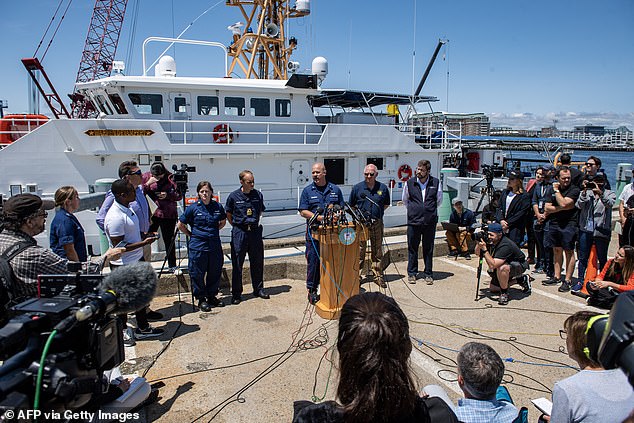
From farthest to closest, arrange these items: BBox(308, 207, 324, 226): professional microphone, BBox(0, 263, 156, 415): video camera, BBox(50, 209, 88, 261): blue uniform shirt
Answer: BBox(308, 207, 324, 226): professional microphone, BBox(50, 209, 88, 261): blue uniform shirt, BBox(0, 263, 156, 415): video camera

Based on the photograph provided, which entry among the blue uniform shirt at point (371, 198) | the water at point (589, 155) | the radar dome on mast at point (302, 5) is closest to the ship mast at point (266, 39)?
the radar dome on mast at point (302, 5)

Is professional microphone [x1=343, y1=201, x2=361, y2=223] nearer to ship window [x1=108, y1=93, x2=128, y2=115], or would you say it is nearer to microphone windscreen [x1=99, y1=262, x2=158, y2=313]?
microphone windscreen [x1=99, y1=262, x2=158, y2=313]

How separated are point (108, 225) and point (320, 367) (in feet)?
8.46

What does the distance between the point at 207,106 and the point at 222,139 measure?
1047mm

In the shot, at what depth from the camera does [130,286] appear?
2.10m

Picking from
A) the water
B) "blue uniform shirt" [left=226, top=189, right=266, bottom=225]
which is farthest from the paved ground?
the water

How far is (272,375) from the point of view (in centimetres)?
388

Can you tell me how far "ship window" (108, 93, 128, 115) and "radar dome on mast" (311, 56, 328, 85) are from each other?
6.04 meters

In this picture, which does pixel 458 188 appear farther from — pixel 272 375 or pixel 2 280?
pixel 2 280

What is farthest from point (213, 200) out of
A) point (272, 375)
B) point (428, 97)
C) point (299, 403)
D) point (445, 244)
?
point (428, 97)

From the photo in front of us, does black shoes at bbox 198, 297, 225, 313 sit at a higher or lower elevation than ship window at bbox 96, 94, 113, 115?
lower

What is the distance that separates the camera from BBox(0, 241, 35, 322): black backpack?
252 centimetres

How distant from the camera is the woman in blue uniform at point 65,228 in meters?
3.96

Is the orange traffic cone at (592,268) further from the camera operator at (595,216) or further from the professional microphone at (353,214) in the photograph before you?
the professional microphone at (353,214)
